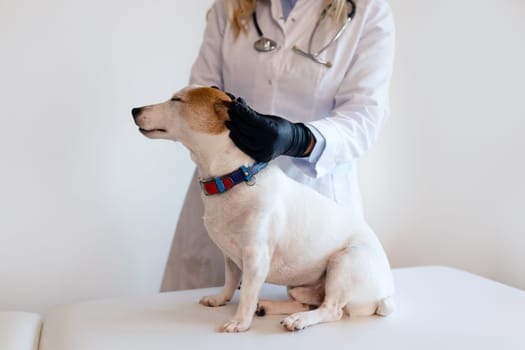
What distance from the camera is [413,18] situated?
1825 mm

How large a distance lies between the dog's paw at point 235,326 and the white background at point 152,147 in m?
0.82

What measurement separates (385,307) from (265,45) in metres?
0.58

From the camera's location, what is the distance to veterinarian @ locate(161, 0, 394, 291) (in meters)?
1.09

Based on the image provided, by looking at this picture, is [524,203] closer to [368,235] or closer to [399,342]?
[368,235]

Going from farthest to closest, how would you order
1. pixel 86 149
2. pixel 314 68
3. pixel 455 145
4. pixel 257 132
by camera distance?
pixel 455 145 → pixel 86 149 → pixel 314 68 → pixel 257 132

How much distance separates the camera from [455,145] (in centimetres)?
178

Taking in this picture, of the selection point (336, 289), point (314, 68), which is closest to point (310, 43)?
point (314, 68)

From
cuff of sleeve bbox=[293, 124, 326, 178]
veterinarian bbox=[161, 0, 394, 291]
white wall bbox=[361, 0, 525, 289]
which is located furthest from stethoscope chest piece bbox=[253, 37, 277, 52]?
white wall bbox=[361, 0, 525, 289]

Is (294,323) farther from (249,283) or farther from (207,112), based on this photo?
(207,112)

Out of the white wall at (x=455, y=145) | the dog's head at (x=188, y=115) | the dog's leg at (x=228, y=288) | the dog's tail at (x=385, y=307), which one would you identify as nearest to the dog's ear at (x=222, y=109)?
the dog's head at (x=188, y=115)

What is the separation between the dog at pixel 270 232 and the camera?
35.1 inches

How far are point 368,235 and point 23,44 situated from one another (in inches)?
39.5

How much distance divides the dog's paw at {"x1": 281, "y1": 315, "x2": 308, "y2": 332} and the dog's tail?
158 millimetres

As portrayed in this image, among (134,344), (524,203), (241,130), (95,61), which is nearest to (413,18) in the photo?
(524,203)
